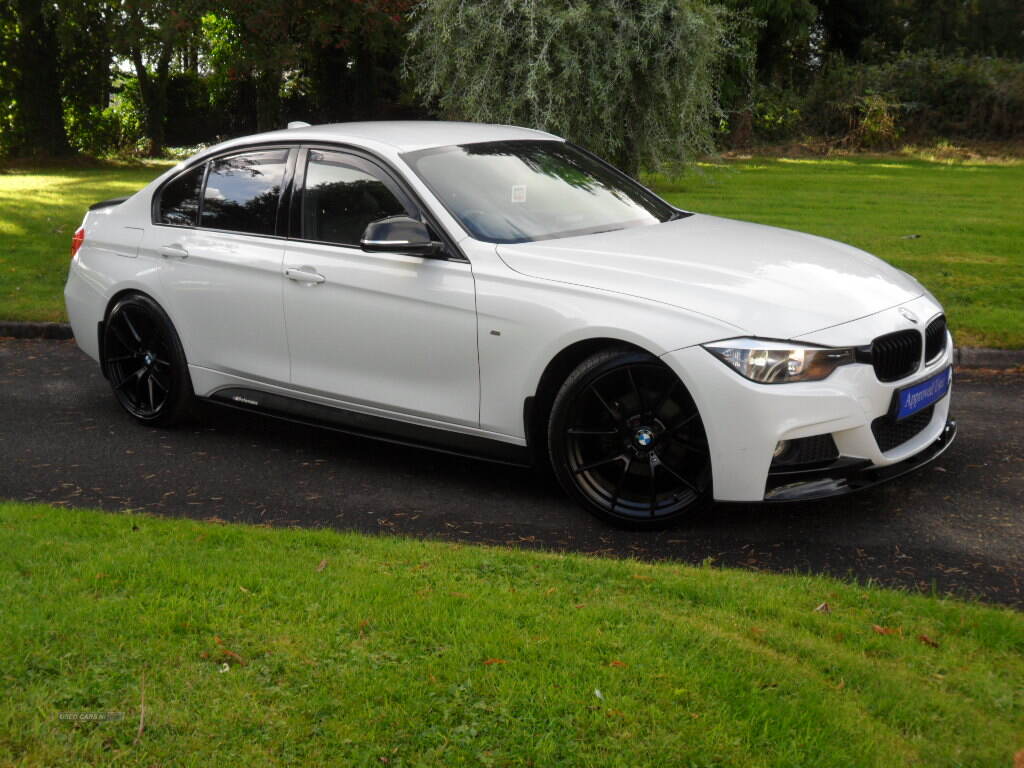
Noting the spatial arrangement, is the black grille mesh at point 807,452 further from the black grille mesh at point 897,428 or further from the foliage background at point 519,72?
the foliage background at point 519,72

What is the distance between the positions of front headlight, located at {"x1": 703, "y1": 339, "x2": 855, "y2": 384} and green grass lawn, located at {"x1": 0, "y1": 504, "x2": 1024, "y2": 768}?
0.86 m

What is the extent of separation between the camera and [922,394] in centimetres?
555

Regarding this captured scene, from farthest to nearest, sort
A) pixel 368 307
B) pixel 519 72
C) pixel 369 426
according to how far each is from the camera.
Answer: pixel 519 72 → pixel 369 426 → pixel 368 307

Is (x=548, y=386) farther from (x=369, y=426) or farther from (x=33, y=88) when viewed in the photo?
(x=33, y=88)

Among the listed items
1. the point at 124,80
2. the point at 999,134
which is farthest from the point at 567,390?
the point at 124,80

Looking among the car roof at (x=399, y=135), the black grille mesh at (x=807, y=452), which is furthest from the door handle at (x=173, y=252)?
the black grille mesh at (x=807, y=452)

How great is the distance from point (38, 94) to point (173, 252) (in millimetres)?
27418

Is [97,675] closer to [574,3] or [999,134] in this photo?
Answer: [574,3]

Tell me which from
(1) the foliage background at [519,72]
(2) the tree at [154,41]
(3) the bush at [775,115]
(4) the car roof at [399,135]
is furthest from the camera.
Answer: (3) the bush at [775,115]

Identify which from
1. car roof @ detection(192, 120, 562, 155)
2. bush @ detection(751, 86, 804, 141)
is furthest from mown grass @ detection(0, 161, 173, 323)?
bush @ detection(751, 86, 804, 141)

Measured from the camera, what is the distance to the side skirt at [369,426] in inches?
233

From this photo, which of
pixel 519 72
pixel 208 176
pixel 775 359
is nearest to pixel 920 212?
pixel 519 72

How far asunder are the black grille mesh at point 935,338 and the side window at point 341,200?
2.65 m

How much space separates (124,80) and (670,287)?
3357cm
